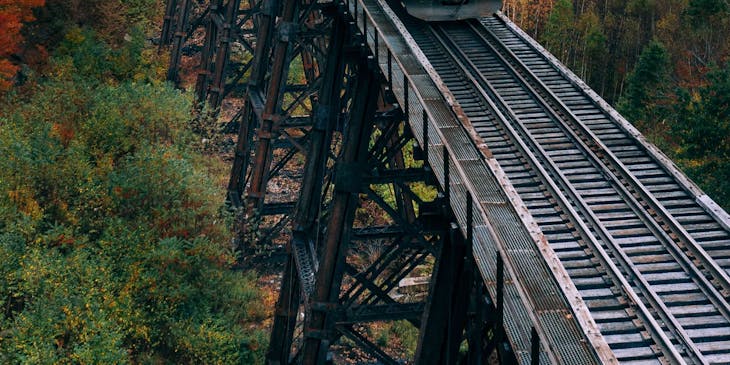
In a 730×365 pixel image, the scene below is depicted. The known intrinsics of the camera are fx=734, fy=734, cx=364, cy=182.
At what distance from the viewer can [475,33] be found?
14.6 meters

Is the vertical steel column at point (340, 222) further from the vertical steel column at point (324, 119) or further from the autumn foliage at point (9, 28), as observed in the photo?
the autumn foliage at point (9, 28)

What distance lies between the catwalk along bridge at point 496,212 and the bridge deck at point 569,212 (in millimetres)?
23

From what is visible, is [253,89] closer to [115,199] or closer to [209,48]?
[115,199]

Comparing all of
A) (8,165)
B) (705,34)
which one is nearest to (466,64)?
(8,165)

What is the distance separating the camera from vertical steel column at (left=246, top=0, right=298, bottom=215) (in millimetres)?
15258

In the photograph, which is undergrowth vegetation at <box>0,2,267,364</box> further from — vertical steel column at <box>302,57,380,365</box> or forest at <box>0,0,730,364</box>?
vertical steel column at <box>302,57,380,365</box>

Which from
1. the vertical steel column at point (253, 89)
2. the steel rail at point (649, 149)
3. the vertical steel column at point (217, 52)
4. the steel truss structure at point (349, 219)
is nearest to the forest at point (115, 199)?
the vertical steel column at point (253, 89)

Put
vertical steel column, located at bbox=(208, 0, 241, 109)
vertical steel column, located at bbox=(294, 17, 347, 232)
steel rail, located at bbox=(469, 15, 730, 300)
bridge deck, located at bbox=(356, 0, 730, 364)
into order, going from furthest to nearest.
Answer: vertical steel column, located at bbox=(208, 0, 241, 109) < vertical steel column, located at bbox=(294, 17, 347, 232) < steel rail, located at bbox=(469, 15, 730, 300) < bridge deck, located at bbox=(356, 0, 730, 364)

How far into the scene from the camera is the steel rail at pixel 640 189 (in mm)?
7559

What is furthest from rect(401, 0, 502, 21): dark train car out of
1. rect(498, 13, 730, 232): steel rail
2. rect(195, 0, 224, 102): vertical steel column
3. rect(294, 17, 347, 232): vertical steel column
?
rect(195, 0, 224, 102): vertical steel column

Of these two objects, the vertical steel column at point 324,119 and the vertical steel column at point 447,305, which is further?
the vertical steel column at point 324,119

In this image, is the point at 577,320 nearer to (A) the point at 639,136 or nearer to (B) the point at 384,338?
(A) the point at 639,136

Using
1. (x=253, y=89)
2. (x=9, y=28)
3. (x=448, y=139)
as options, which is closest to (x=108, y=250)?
(x=253, y=89)

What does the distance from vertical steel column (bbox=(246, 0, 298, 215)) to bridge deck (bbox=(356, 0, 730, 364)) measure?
8.79 feet
